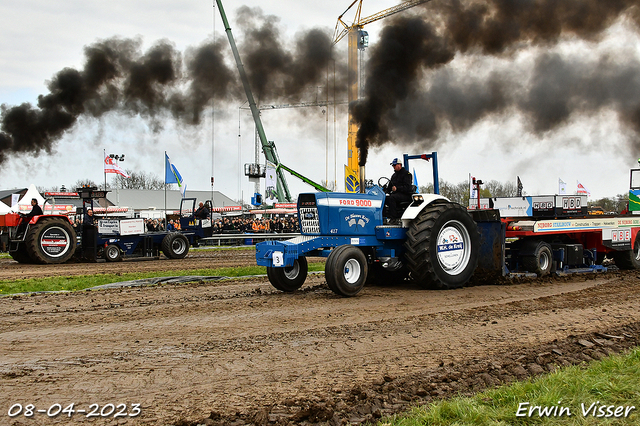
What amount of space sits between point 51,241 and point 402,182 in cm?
1109

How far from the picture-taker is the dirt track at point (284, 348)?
12.6 feet

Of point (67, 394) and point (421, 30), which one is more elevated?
point (421, 30)

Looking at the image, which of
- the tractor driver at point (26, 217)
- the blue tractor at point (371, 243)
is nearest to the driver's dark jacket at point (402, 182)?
the blue tractor at point (371, 243)

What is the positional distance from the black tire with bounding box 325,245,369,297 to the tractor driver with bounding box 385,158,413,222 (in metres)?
1.52

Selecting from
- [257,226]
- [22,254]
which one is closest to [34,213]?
[22,254]

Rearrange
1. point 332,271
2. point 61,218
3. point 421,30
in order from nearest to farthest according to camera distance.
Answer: point 332,271, point 421,30, point 61,218

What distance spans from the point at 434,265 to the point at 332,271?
6.51 ft

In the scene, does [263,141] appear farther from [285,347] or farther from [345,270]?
[285,347]

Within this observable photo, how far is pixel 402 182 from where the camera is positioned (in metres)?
9.90

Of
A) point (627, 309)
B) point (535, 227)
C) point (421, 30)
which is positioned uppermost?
point (421, 30)

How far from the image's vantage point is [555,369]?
14.7 feet

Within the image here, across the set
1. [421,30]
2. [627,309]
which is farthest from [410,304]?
[421,30]

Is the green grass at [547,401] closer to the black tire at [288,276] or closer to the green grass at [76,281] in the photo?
the black tire at [288,276]

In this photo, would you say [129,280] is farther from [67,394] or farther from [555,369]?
[555,369]
